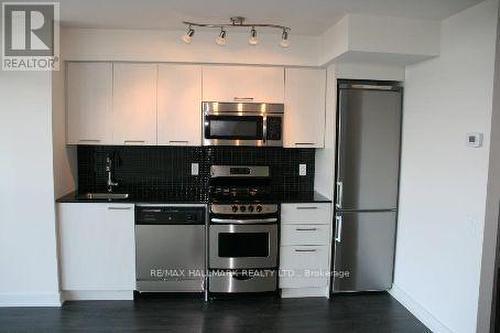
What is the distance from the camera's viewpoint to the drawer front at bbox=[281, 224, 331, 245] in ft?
11.4

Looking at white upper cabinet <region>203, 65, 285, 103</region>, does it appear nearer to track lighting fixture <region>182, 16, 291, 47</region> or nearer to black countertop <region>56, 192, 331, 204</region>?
track lighting fixture <region>182, 16, 291, 47</region>

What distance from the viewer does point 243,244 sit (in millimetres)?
3436

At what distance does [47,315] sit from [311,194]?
2.69 metres

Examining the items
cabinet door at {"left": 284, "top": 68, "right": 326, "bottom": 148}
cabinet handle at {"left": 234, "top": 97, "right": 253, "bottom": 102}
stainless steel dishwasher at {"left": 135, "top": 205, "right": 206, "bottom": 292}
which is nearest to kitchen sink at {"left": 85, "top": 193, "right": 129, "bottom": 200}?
stainless steel dishwasher at {"left": 135, "top": 205, "right": 206, "bottom": 292}

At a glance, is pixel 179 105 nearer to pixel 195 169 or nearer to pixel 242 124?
pixel 242 124

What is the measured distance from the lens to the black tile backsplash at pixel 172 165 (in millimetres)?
3859

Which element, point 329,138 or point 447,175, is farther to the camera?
point 329,138

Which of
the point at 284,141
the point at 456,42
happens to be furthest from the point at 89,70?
the point at 456,42

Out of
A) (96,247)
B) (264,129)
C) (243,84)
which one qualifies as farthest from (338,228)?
(96,247)

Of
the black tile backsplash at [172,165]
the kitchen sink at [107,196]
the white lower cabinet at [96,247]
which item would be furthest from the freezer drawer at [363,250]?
the kitchen sink at [107,196]

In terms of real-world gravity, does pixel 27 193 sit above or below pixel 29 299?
above

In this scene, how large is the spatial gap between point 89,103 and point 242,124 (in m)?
1.49

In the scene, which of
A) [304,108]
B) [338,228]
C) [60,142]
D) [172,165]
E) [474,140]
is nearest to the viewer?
[474,140]

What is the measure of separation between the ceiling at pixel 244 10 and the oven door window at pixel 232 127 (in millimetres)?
894
